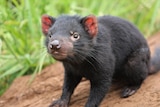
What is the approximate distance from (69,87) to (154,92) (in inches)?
33.0

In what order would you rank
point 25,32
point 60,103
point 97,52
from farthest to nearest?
point 25,32 < point 60,103 < point 97,52

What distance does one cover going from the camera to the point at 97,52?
149 inches

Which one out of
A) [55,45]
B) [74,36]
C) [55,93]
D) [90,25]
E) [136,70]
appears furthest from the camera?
[55,93]

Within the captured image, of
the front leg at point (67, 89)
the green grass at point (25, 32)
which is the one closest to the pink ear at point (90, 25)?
the front leg at point (67, 89)

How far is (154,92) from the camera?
12.8 ft

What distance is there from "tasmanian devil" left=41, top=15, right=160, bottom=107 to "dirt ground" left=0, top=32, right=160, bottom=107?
0.11m

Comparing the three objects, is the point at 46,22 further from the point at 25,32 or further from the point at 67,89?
the point at 25,32

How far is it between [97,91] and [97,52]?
37 cm

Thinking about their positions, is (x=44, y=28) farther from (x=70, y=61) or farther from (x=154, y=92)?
(x=154, y=92)

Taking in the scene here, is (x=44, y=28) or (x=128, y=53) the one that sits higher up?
(x=44, y=28)

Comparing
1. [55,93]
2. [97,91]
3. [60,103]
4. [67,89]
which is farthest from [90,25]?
[55,93]

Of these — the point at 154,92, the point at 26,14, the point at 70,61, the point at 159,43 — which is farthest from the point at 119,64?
the point at 26,14

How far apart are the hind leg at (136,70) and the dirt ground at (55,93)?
0.26 feet

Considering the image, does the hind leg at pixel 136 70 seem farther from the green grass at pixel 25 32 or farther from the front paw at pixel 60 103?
the green grass at pixel 25 32
